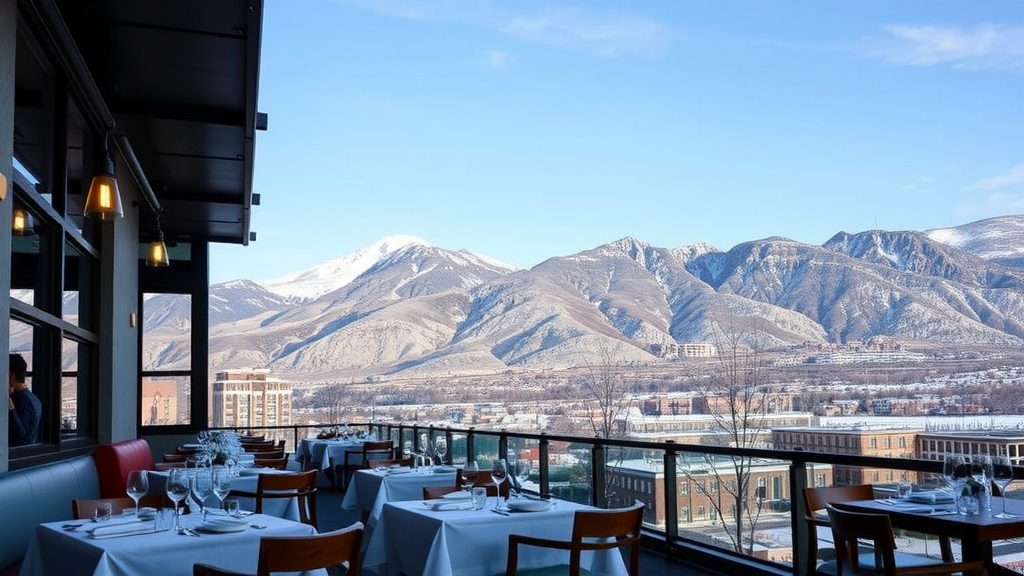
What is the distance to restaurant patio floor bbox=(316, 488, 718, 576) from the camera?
6.51 metres

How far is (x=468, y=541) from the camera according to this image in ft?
14.7

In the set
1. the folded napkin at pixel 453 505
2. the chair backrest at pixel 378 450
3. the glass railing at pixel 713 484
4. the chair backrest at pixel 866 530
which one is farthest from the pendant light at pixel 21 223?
the chair backrest at pixel 378 450

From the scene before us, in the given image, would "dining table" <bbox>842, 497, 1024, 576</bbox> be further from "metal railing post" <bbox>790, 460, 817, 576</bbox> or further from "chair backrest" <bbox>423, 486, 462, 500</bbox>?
"chair backrest" <bbox>423, 486, 462, 500</bbox>

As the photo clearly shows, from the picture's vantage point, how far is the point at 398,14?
169 ft

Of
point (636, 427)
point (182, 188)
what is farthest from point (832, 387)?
point (182, 188)

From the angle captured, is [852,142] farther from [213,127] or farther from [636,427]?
[213,127]

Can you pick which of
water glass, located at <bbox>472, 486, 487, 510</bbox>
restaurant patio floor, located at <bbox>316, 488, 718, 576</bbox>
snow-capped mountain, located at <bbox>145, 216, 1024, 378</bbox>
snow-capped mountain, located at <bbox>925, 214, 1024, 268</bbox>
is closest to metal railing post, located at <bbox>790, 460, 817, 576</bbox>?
restaurant patio floor, located at <bbox>316, 488, 718, 576</bbox>

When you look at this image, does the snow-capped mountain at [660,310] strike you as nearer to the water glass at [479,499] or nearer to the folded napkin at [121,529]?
the water glass at [479,499]

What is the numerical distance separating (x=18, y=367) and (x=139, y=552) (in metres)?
2.71

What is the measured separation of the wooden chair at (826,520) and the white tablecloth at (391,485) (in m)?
3.34

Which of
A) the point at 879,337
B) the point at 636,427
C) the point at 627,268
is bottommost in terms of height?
the point at 636,427

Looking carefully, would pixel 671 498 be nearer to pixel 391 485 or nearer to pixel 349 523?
pixel 391 485

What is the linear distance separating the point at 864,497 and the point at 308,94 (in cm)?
5502

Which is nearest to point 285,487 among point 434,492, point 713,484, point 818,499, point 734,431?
point 434,492
